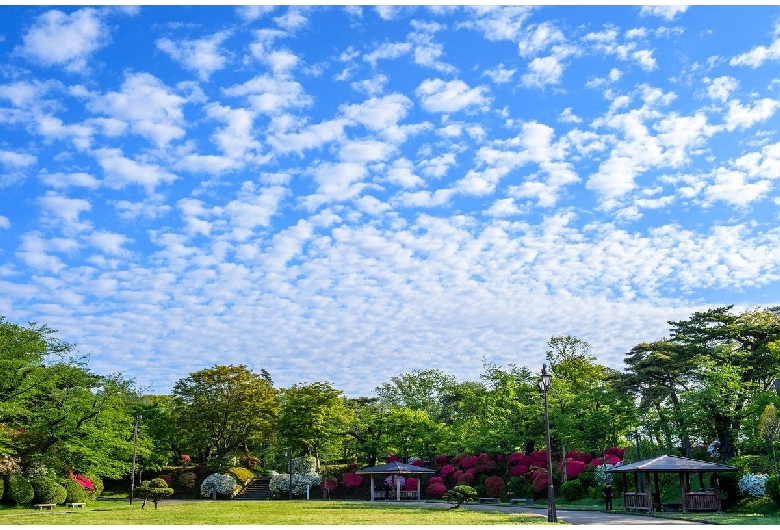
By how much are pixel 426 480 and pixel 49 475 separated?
23.7 metres

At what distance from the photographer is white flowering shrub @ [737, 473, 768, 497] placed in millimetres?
23750

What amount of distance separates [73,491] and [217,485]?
13.2 meters

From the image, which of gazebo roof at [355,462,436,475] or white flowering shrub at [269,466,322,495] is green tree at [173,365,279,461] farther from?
gazebo roof at [355,462,436,475]

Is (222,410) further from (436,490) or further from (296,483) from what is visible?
(436,490)

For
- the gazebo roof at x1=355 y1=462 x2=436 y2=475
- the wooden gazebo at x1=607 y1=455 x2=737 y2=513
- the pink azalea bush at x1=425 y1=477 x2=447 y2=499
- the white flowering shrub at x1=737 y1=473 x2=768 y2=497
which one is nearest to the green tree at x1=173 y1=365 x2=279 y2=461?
the gazebo roof at x1=355 y1=462 x2=436 y2=475

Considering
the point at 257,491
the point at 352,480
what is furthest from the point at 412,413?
the point at 257,491

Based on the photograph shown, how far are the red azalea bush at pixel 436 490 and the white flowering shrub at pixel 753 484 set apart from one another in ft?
65.1

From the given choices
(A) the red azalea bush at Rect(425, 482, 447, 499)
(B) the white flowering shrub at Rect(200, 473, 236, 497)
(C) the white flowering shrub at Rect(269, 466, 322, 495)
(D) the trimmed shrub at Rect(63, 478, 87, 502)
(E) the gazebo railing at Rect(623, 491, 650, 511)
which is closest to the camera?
(E) the gazebo railing at Rect(623, 491, 650, 511)

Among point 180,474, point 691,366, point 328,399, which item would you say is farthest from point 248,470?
point 691,366

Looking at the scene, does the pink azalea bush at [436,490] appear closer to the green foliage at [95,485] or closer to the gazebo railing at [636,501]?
the gazebo railing at [636,501]

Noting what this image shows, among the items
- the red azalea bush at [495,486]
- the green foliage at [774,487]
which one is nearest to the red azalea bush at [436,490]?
the red azalea bush at [495,486]

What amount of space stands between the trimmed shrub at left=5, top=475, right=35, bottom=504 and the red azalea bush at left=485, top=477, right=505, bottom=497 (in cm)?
2479

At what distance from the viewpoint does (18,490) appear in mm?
27688

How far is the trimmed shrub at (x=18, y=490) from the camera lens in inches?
1089
